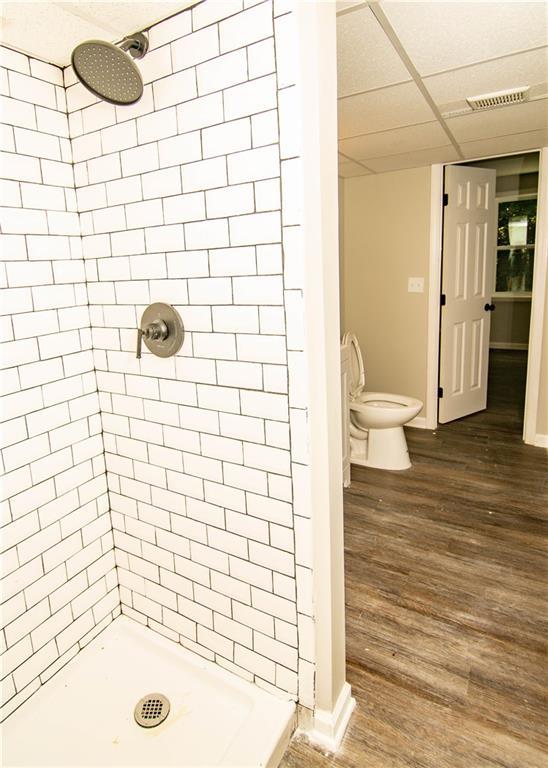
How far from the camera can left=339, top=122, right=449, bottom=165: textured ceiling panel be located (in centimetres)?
274

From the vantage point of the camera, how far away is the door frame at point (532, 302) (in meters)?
3.31

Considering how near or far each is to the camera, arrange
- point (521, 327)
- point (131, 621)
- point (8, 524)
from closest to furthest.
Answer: point (8, 524), point (131, 621), point (521, 327)

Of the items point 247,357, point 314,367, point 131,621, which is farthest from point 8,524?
point 314,367

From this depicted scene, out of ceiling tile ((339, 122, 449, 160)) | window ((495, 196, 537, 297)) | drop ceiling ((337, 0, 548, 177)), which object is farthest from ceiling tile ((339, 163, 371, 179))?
window ((495, 196, 537, 297))

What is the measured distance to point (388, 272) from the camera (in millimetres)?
4051

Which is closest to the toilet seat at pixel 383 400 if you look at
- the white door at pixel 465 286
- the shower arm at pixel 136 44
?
the white door at pixel 465 286

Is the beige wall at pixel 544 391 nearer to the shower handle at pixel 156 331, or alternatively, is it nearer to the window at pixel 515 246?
the shower handle at pixel 156 331

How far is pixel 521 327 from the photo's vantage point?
Result: 22.9 feet

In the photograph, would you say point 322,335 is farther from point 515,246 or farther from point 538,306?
point 515,246

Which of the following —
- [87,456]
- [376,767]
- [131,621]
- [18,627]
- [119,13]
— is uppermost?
[119,13]

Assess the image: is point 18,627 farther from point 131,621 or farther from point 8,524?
point 131,621

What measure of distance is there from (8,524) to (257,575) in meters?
0.76

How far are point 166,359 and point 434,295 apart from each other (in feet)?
9.79

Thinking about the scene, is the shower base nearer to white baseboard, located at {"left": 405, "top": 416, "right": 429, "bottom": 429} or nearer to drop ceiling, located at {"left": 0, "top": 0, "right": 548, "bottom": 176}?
drop ceiling, located at {"left": 0, "top": 0, "right": 548, "bottom": 176}
